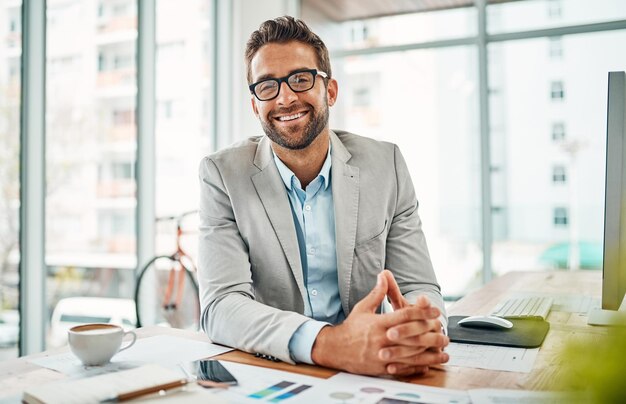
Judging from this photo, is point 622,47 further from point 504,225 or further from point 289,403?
point 289,403

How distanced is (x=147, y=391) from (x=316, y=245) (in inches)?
30.3

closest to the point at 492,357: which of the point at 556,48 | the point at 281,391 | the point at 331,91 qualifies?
the point at 281,391

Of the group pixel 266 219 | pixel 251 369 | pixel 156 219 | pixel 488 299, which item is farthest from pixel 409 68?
pixel 251 369

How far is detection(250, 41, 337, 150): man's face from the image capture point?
1626 millimetres

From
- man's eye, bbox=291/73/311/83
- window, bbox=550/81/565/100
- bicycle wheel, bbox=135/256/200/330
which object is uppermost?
window, bbox=550/81/565/100

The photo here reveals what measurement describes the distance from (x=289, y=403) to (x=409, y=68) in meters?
4.09

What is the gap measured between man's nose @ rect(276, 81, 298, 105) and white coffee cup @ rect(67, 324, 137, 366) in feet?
2.65

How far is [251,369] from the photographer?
3.45ft

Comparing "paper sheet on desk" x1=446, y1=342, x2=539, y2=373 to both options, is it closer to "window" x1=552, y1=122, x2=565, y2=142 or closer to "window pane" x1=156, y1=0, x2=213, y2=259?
"window pane" x1=156, y1=0, x2=213, y2=259

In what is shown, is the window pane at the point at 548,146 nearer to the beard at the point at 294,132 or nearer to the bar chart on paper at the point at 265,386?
the beard at the point at 294,132

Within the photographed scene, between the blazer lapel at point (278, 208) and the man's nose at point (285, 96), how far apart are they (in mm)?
166

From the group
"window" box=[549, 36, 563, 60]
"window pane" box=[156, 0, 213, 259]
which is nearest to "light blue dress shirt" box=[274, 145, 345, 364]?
"window pane" box=[156, 0, 213, 259]

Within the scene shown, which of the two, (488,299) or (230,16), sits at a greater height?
(230,16)

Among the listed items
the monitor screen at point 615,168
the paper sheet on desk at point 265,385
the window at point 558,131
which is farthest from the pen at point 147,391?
the window at point 558,131
